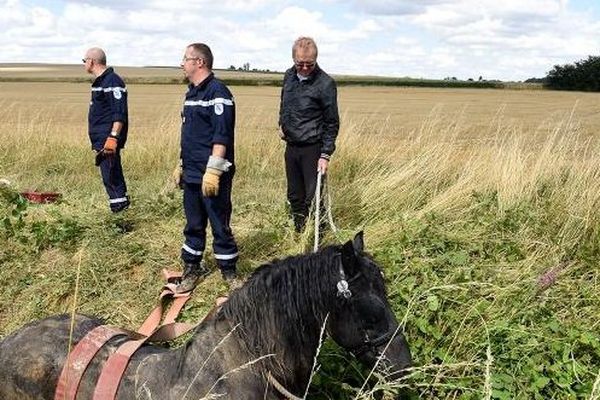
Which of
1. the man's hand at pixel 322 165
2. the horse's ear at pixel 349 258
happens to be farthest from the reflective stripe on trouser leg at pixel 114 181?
the horse's ear at pixel 349 258

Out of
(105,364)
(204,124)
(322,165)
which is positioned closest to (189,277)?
(204,124)

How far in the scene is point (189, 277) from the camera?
5.31 meters

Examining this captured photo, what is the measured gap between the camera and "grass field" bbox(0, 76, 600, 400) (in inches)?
154

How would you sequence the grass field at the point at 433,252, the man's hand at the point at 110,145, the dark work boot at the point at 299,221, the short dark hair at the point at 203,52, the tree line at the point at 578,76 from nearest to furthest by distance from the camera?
the grass field at the point at 433,252, the short dark hair at the point at 203,52, the dark work boot at the point at 299,221, the man's hand at the point at 110,145, the tree line at the point at 578,76

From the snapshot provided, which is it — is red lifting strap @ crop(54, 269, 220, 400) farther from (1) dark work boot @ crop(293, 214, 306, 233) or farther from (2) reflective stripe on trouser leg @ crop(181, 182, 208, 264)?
(1) dark work boot @ crop(293, 214, 306, 233)

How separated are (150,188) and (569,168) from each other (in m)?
5.67

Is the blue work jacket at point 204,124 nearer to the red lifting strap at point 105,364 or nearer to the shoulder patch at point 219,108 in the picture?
the shoulder patch at point 219,108

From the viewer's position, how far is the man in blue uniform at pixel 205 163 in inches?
195

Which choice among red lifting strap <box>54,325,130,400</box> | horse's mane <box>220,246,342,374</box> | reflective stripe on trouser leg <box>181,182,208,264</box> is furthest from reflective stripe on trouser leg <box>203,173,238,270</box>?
horse's mane <box>220,246,342,374</box>

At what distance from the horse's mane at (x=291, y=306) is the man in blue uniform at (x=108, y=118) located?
4685mm

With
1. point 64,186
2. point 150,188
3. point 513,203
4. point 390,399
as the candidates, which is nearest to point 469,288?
point 390,399

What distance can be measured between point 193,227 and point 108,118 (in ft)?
8.42

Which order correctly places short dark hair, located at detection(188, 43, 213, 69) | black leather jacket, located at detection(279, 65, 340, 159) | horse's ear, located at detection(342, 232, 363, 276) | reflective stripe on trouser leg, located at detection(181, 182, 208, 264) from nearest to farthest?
horse's ear, located at detection(342, 232, 363, 276) → short dark hair, located at detection(188, 43, 213, 69) → reflective stripe on trouser leg, located at detection(181, 182, 208, 264) → black leather jacket, located at detection(279, 65, 340, 159)

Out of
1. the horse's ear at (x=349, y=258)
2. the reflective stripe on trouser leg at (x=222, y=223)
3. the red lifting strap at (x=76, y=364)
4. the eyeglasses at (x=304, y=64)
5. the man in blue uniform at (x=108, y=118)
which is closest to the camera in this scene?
the horse's ear at (x=349, y=258)
